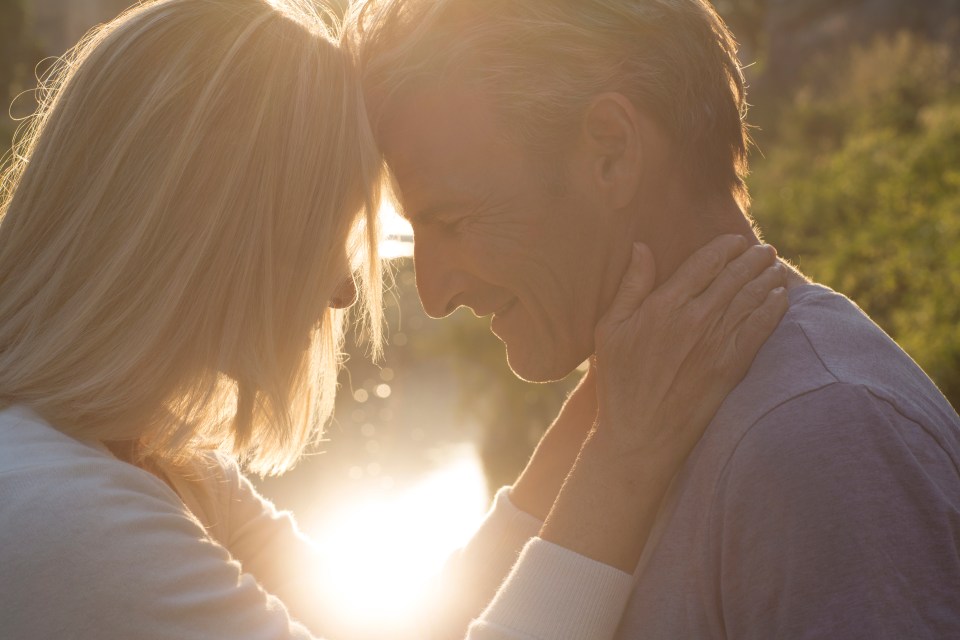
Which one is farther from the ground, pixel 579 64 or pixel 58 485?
pixel 579 64

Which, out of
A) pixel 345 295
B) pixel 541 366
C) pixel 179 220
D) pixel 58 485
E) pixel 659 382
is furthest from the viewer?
pixel 345 295

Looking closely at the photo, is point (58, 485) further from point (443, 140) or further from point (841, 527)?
point (841, 527)


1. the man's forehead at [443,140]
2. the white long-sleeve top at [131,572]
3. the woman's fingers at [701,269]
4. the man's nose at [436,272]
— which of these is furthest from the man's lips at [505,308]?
the white long-sleeve top at [131,572]

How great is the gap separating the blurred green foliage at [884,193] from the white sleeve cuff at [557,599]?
3.52m

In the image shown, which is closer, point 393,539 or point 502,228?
point 502,228

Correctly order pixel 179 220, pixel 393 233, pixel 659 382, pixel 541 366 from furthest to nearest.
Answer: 1. pixel 393 233
2. pixel 541 366
3. pixel 179 220
4. pixel 659 382

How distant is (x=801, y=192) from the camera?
11219 millimetres

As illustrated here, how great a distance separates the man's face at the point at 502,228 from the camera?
2314 mm

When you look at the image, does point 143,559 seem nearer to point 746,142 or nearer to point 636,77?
point 636,77

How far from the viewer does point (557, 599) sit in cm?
195

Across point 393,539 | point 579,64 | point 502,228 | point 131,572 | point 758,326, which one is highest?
point 579,64

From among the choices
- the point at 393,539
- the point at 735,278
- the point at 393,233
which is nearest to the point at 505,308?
the point at 393,233

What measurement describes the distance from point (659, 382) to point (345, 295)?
3.34ft

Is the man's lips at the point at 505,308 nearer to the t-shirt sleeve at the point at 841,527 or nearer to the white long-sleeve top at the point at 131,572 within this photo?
the white long-sleeve top at the point at 131,572
